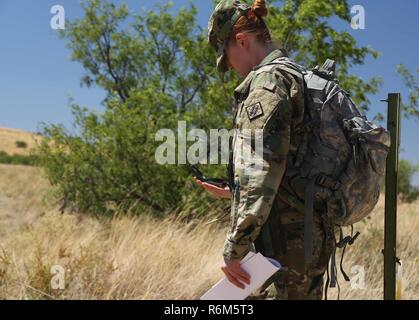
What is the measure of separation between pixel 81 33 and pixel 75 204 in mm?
3998

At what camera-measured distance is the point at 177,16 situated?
30.3ft

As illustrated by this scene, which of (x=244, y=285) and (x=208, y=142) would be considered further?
(x=208, y=142)

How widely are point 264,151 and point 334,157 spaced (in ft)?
1.14

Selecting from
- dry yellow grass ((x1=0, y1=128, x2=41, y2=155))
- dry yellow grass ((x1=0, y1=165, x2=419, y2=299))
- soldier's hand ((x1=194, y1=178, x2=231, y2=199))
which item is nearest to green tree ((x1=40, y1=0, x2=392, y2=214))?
dry yellow grass ((x1=0, y1=165, x2=419, y2=299))

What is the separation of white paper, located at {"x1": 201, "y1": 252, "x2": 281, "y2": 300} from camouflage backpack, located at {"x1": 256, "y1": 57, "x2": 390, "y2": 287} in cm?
21

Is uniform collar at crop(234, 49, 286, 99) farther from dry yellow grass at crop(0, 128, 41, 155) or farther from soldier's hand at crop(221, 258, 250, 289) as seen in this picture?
dry yellow grass at crop(0, 128, 41, 155)

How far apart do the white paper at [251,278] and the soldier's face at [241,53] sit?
0.86m

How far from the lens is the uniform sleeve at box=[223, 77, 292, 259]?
2125 millimetres

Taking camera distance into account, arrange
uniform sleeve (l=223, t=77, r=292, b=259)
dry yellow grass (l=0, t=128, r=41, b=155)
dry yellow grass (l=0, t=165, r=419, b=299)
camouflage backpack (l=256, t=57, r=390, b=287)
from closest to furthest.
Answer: uniform sleeve (l=223, t=77, r=292, b=259)
camouflage backpack (l=256, t=57, r=390, b=287)
dry yellow grass (l=0, t=165, r=419, b=299)
dry yellow grass (l=0, t=128, r=41, b=155)

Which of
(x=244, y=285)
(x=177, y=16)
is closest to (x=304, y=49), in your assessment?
(x=177, y=16)

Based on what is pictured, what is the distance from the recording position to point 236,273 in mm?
2199

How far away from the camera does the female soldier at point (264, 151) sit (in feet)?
7.04

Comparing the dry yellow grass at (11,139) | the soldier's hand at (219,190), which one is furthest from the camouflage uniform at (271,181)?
the dry yellow grass at (11,139)

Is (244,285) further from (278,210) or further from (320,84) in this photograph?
(320,84)
